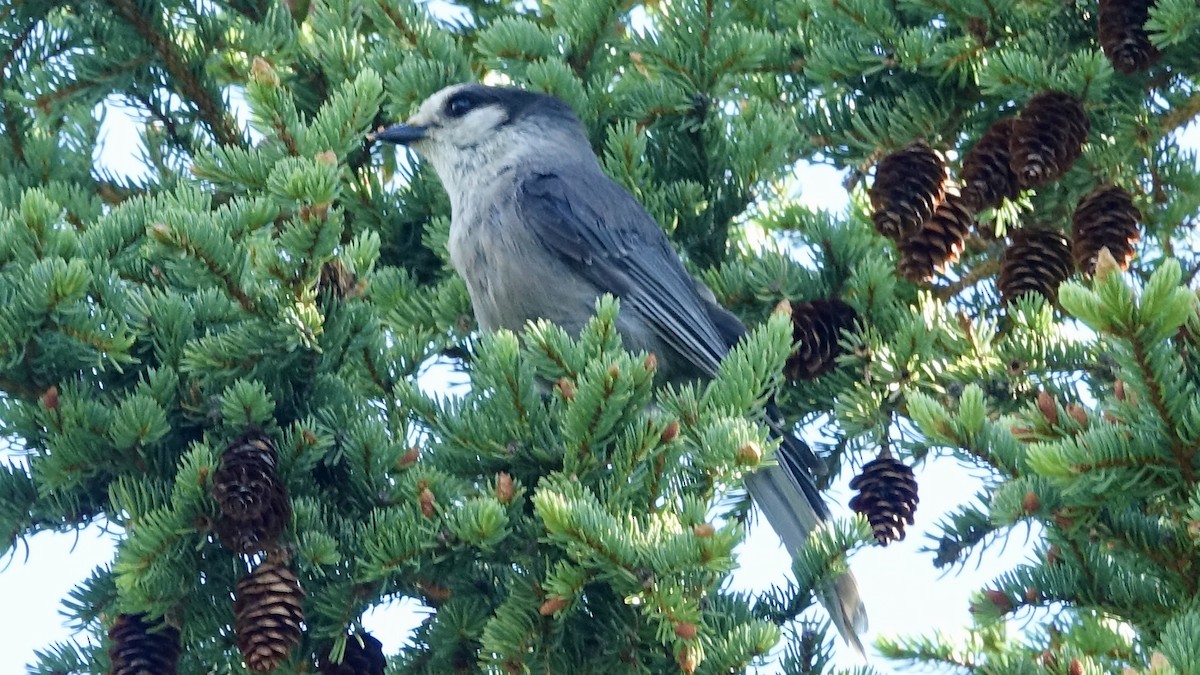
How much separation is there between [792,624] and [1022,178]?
1.48m

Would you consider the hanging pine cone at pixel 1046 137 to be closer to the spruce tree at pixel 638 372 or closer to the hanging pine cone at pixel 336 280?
the spruce tree at pixel 638 372

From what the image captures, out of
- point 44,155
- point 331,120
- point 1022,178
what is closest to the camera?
point 331,120

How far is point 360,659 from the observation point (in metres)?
2.97

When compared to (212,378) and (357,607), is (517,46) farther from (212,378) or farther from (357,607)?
(357,607)

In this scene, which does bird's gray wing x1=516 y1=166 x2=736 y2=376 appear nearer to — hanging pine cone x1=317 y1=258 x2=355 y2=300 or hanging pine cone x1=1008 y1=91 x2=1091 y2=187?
hanging pine cone x1=1008 y1=91 x2=1091 y2=187

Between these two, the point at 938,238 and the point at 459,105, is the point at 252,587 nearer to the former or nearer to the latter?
the point at 938,238

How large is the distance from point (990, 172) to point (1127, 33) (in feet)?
1.63

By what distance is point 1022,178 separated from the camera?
3.75 m

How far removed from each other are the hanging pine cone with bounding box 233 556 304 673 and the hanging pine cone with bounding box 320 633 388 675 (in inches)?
7.5

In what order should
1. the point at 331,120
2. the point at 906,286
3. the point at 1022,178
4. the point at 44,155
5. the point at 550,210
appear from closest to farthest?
1. the point at 331,120
2. the point at 1022,178
3. the point at 906,286
4. the point at 44,155
5. the point at 550,210

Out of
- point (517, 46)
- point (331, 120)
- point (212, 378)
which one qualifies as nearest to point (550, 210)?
point (517, 46)

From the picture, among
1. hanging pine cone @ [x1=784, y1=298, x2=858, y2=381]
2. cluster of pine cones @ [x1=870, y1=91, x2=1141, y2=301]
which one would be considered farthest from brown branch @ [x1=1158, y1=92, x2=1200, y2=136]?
hanging pine cone @ [x1=784, y1=298, x2=858, y2=381]

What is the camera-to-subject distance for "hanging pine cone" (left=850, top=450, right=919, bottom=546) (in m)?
3.58

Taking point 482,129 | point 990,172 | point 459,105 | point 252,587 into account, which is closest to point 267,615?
point 252,587
